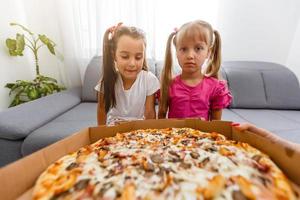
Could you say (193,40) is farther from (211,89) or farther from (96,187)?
(96,187)

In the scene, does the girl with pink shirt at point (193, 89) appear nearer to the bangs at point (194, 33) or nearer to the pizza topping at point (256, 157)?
the bangs at point (194, 33)

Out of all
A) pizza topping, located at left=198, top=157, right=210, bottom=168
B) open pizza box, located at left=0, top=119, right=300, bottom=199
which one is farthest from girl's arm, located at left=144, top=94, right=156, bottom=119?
pizza topping, located at left=198, top=157, right=210, bottom=168

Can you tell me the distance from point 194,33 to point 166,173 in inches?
25.9

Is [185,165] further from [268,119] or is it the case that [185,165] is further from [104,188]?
[268,119]

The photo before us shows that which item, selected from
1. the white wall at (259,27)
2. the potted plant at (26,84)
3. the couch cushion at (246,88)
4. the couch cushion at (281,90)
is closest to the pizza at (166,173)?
the couch cushion at (246,88)

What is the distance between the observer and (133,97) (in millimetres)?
1153

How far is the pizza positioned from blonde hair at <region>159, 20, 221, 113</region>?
48cm

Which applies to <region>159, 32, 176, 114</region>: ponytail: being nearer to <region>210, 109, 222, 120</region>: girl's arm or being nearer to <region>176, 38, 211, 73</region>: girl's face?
<region>176, 38, 211, 73</region>: girl's face

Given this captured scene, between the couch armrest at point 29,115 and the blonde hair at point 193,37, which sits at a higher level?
the blonde hair at point 193,37

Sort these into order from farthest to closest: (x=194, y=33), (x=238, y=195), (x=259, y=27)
Result: 1. (x=259, y=27)
2. (x=194, y=33)
3. (x=238, y=195)

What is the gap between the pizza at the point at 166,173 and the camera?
16.4 inches

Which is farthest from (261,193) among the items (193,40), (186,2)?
(186,2)

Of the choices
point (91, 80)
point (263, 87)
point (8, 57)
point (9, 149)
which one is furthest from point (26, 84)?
point (263, 87)

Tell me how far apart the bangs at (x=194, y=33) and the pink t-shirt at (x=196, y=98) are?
0.70 ft
